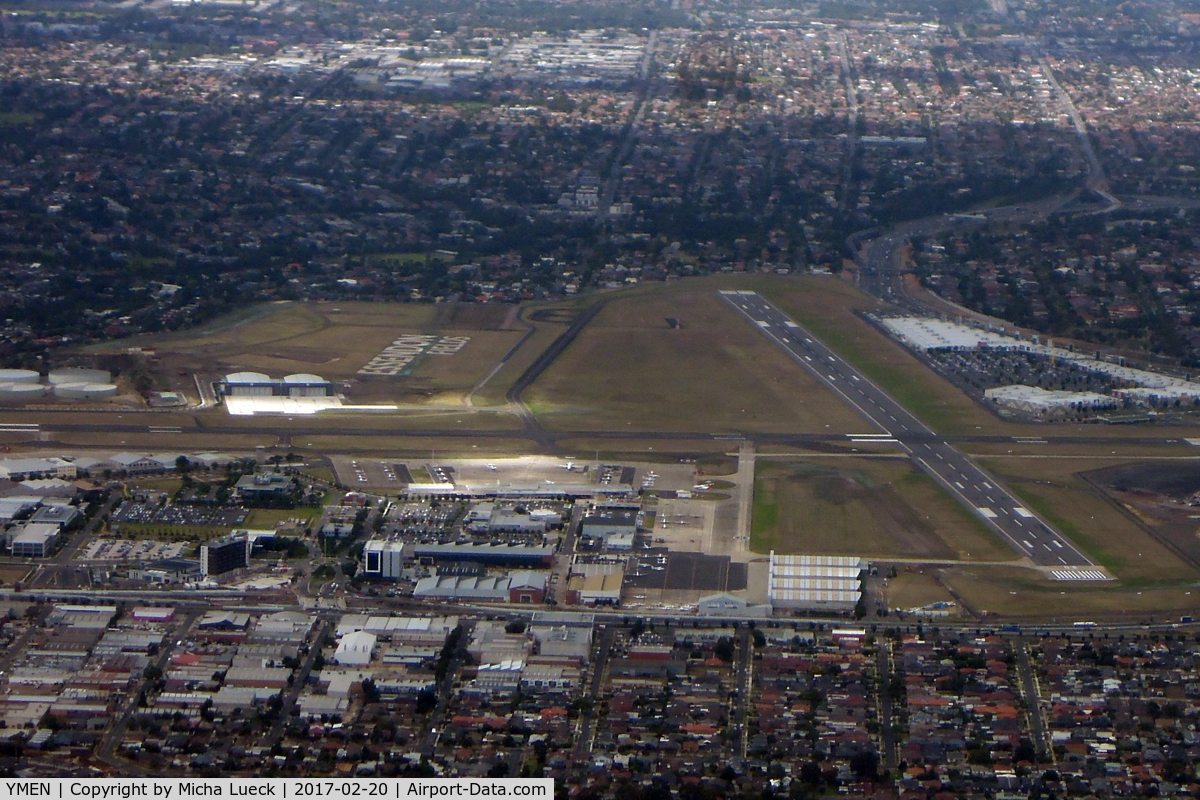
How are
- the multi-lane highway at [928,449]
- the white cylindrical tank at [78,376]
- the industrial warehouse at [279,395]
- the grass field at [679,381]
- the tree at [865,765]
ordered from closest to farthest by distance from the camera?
the tree at [865,765] < the multi-lane highway at [928,449] < the grass field at [679,381] < the industrial warehouse at [279,395] < the white cylindrical tank at [78,376]

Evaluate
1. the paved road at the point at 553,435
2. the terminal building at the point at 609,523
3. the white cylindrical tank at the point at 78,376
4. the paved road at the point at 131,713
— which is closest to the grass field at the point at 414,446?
the paved road at the point at 553,435

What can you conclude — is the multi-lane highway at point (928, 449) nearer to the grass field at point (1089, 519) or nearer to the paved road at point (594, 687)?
the grass field at point (1089, 519)

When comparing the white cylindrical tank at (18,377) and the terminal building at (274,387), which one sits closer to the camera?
the terminal building at (274,387)

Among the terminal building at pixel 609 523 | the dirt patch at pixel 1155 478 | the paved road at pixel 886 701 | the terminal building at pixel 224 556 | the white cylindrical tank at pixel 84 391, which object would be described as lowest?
the white cylindrical tank at pixel 84 391

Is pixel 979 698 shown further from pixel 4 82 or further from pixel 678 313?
pixel 4 82

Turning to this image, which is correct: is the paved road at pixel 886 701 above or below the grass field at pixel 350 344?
above

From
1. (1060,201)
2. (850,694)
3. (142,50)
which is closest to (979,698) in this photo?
(850,694)
